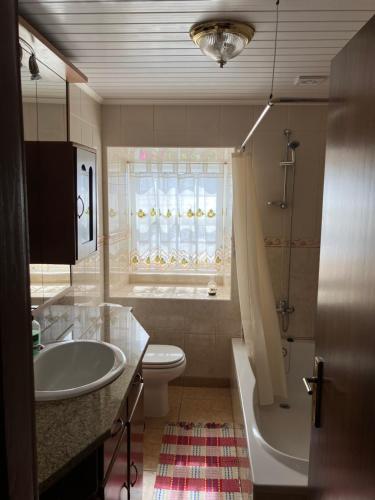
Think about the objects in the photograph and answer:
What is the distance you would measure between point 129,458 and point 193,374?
5.90 feet

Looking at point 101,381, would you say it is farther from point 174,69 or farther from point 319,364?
point 174,69

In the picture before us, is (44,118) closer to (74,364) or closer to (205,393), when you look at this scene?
(74,364)

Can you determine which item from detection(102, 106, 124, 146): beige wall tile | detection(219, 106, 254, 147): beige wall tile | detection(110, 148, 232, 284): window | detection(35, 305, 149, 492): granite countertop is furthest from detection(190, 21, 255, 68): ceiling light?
detection(110, 148, 232, 284): window

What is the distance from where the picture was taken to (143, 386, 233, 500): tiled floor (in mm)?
2611

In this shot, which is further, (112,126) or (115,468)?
(112,126)

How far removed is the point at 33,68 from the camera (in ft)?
6.14

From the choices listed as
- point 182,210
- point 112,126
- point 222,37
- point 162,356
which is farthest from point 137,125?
point 162,356

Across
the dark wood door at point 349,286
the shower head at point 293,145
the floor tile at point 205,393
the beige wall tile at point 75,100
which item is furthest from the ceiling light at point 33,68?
the floor tile at point 205,393

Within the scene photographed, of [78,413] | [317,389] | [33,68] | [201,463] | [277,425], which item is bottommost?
[201,463]

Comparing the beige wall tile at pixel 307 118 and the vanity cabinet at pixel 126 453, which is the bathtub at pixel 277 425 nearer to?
the vanity cabinet at pixel 126 453

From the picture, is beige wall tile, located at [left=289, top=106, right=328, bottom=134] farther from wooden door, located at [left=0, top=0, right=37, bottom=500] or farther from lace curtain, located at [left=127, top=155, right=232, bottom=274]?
wooden door, located at [left=0, top=0, right=37, bottom=500]

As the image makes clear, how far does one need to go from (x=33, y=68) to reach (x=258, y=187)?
191 centimetres

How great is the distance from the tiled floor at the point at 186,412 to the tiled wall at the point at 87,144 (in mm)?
1034

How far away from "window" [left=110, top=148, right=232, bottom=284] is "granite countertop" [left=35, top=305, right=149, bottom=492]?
1.60 m
